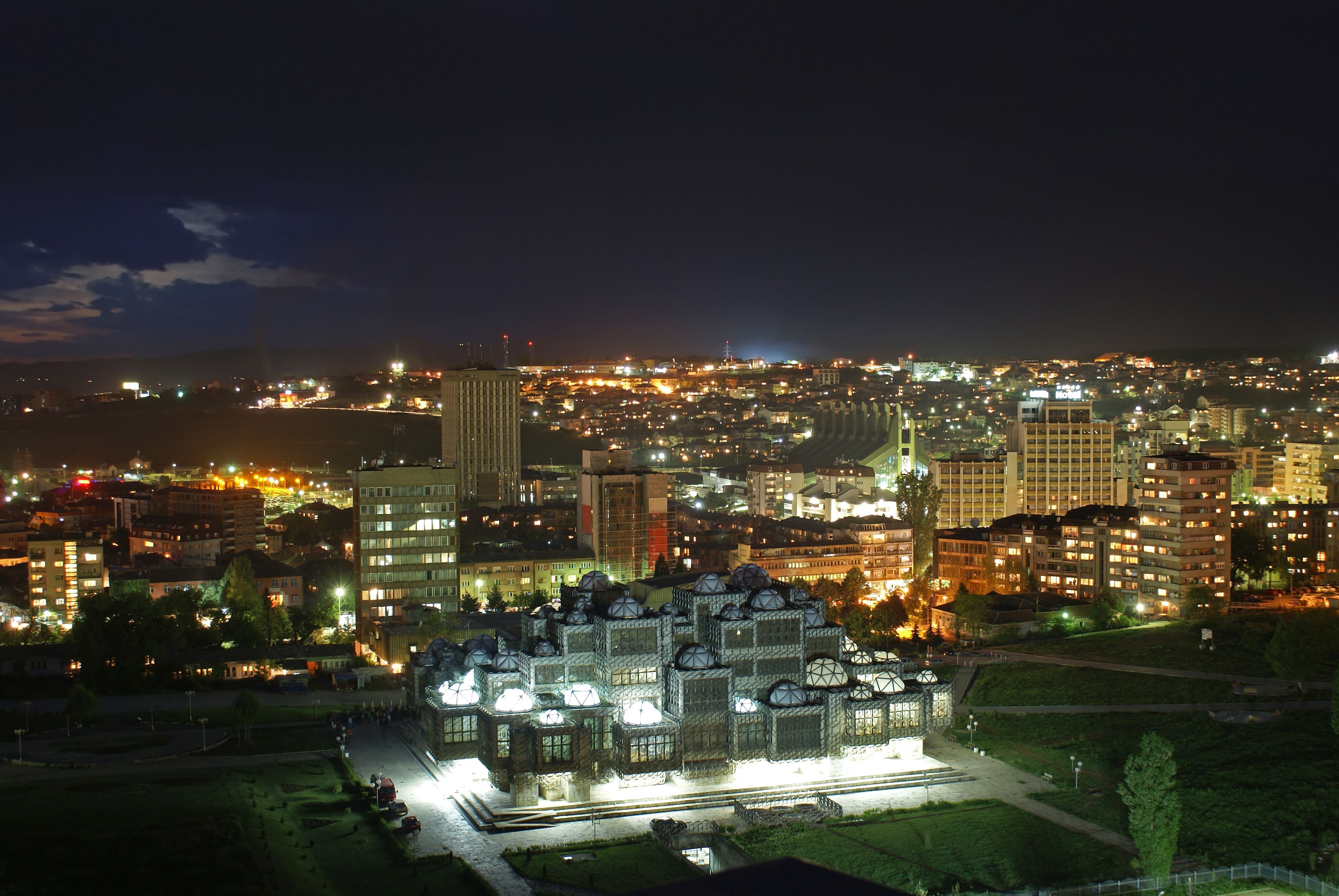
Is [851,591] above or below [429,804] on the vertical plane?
above

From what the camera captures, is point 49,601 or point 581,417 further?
point 581,417

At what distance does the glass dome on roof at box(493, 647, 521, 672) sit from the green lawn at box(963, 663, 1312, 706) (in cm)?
1302

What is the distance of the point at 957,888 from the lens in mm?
20266

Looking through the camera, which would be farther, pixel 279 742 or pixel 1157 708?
pixel 1157 708

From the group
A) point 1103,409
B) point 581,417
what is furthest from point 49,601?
point 1103,409

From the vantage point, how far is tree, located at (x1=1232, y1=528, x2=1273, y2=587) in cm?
5200

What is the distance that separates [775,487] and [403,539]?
3980cm

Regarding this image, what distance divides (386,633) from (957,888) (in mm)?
25541

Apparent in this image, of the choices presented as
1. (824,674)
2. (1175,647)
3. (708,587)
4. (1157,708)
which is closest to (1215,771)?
(1157,708)

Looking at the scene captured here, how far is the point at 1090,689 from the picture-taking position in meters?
34.7

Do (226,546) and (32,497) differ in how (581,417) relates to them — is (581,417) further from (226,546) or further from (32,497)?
(226,546)

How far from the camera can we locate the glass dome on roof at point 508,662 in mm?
28609

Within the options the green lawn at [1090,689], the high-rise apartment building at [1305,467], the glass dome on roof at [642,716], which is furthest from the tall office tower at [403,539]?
the high-rise apartment building at [1305,467]

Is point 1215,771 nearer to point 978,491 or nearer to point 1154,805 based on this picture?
point 1154,805
